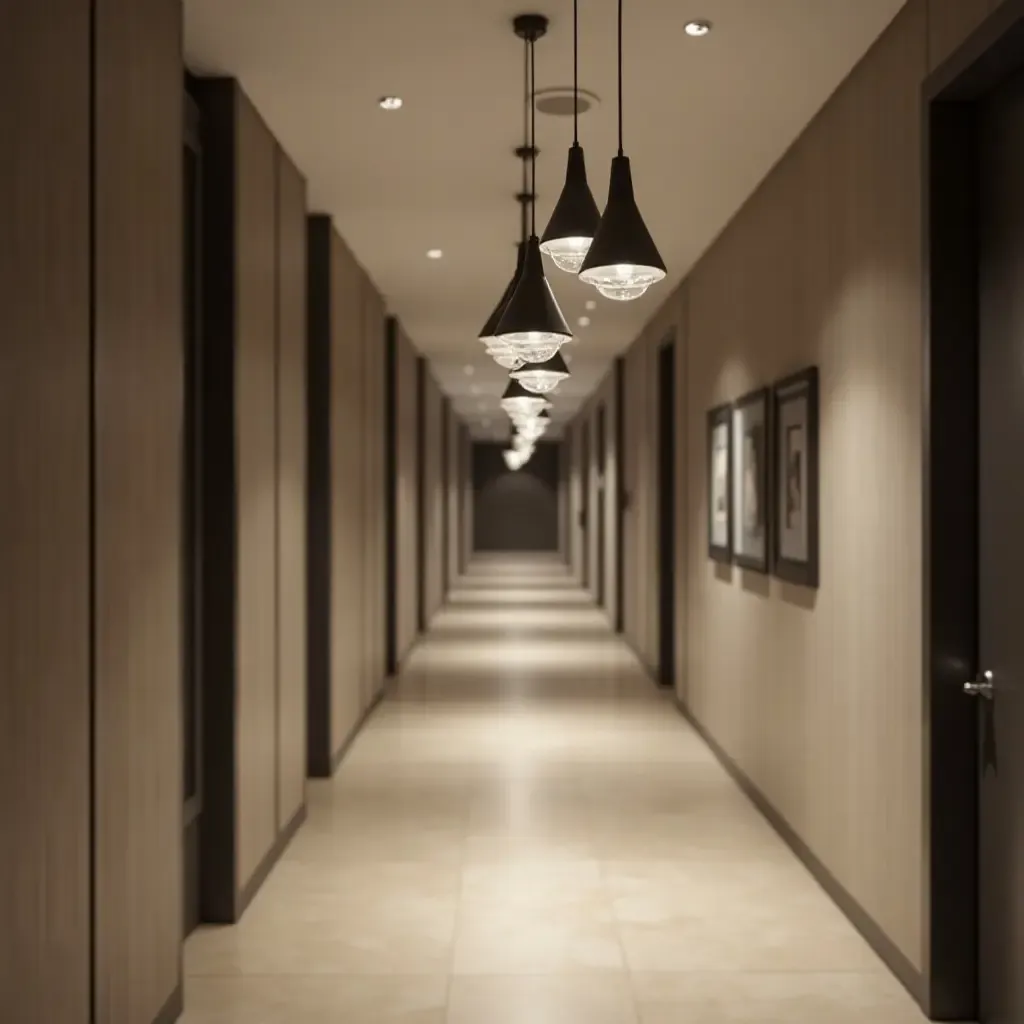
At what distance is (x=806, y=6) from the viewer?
425 cm

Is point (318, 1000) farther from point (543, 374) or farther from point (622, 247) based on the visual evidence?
point (543, 374)

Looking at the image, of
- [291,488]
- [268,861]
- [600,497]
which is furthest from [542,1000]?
[600,497]

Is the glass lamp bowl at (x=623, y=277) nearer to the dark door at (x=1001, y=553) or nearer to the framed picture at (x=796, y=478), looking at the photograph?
the dark door at (x=1001, y=553)

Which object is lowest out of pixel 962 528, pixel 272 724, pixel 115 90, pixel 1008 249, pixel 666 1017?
pixel 666 1017

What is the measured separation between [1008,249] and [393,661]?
8377 mm

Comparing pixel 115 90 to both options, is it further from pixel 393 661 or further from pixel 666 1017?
pixel 393 661

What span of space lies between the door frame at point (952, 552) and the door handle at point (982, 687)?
3.8 inches

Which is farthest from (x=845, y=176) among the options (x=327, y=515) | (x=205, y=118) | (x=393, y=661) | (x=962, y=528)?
(x=393, y=661)

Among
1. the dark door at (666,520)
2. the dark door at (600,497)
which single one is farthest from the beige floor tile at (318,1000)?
the dark door at (600,497)

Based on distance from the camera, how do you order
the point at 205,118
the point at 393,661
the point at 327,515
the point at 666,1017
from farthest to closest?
the point at 393,661 < the point at 327,515 < the point at 205,118 < the point at 666,1017

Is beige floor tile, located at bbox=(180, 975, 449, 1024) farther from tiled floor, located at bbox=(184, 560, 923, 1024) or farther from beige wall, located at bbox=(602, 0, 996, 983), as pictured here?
beige wall, located at bbox=(602, 0, 996, 983)

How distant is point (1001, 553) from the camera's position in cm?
371

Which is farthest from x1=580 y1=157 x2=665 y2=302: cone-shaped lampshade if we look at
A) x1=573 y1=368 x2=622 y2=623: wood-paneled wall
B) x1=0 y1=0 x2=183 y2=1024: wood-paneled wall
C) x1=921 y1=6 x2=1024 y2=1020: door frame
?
x1=573 y1=368 x2=622 y2=623: wood-paneled wall

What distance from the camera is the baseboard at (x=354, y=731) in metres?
7.64
